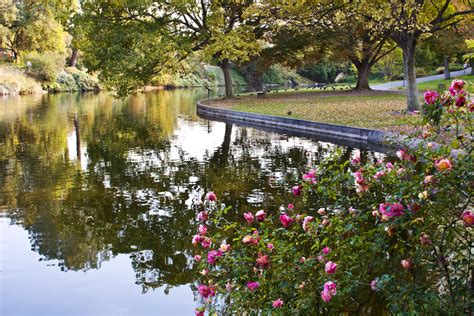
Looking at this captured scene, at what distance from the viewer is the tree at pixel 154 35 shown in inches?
963

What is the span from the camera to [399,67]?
159 ft

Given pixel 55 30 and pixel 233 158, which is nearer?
pixel 233 158

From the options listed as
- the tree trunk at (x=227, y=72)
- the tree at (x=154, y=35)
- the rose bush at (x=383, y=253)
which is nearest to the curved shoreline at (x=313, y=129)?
the tree at (x=154, y=35)

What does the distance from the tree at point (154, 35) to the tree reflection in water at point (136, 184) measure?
660cm

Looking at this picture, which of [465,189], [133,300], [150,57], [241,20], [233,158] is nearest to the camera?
[465,189]

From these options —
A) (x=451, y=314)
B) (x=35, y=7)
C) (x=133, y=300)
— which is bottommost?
(x=133, y=300)

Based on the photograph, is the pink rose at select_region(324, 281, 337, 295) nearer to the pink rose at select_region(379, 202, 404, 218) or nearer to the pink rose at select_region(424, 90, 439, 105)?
the pink rose at select_region(379, 202, 404, 218)

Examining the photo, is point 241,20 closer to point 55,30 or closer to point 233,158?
point 233,158

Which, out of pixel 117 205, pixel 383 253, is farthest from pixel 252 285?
pixel 117 205

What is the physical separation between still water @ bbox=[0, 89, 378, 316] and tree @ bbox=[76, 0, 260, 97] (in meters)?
8.00

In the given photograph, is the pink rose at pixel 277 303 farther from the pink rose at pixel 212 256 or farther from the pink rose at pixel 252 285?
the pink rose at pixel 212 256

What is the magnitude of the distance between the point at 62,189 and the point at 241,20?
71.9 feet

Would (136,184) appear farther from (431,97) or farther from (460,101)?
(460,101)

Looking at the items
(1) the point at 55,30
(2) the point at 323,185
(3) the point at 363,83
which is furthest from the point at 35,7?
(2) the point at 323,185
